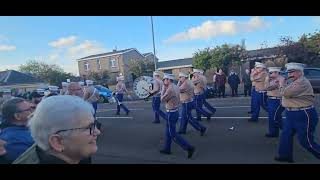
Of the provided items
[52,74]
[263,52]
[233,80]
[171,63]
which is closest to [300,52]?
[263,52]

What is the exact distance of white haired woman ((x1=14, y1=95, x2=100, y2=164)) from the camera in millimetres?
1708

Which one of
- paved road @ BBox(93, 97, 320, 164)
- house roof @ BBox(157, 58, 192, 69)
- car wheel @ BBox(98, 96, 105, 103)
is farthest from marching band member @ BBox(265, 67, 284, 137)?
car wheel @ BBox(98, 96, 105, 103)

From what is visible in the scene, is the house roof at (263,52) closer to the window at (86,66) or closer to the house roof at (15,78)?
the window at (86,66)

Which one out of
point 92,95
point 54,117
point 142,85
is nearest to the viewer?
point 54,117

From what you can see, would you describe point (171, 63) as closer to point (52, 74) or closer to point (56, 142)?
point (52, 74)

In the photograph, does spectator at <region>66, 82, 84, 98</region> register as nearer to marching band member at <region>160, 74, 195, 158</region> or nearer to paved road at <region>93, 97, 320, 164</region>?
paved road at <region>93, 97, 320, 164</region>

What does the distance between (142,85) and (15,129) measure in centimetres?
567

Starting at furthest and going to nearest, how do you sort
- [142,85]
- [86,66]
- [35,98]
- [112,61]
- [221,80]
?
[221,80] < [142,85] < [112,61] < [86,66] < [35,98]

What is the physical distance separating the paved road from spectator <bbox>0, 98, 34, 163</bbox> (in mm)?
1011

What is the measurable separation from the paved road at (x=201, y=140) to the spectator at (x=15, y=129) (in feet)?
3.32

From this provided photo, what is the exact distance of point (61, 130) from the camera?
1.73m
